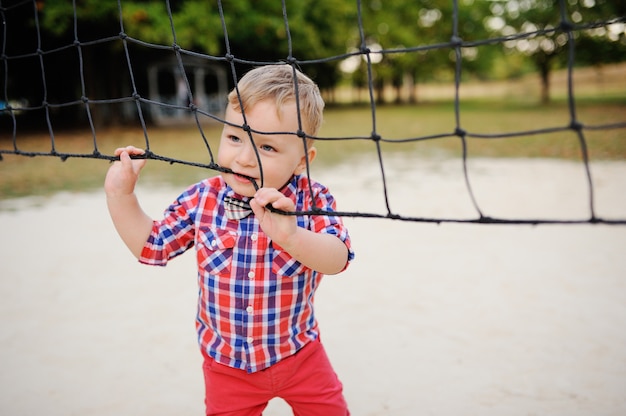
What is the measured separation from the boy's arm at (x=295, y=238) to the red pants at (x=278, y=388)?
28cm

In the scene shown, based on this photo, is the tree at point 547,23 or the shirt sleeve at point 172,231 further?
the tree at point 547,23

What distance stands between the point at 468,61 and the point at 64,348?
32189 mm

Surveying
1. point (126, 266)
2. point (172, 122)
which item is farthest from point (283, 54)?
point (126, 266)

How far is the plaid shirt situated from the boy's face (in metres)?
0.09

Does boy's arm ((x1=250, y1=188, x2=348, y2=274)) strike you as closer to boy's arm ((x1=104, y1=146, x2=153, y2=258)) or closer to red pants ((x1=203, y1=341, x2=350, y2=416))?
red pants ((x1=203, y1=341, x2=350, y2=416))

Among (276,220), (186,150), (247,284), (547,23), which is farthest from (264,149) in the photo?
(547,23)

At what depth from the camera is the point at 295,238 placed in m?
1.11

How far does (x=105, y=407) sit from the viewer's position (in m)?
1.76

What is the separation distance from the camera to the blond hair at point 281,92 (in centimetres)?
121

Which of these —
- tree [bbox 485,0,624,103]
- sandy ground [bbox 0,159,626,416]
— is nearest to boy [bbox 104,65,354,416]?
sandy ground [bbox 0,159,626,416]

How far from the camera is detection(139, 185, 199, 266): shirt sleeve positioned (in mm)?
1329

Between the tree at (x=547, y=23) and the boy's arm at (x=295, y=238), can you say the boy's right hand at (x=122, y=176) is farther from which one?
the tree at (x=547, y=23)

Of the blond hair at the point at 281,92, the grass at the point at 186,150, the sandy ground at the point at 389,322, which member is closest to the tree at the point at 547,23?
the grass at the point at 186,150

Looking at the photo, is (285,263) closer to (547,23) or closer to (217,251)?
(217,251)
